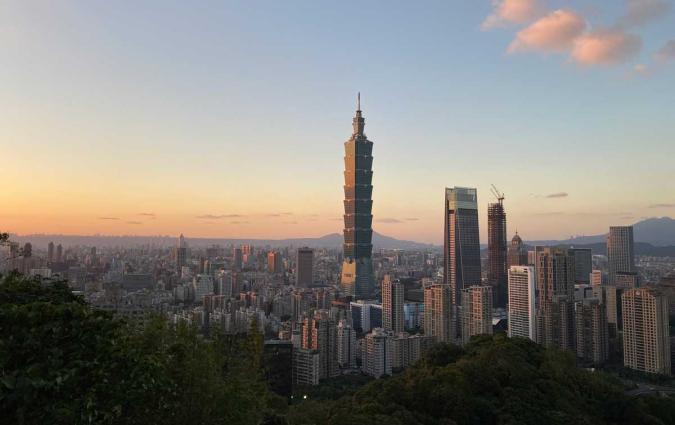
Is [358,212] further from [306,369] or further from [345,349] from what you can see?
[306,369]

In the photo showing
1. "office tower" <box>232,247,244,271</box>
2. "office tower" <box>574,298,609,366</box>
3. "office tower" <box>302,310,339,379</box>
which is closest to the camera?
"office tower" <box>302,310,339,379</box>

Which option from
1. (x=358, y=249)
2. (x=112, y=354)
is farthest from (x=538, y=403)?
(x=358, y=249)

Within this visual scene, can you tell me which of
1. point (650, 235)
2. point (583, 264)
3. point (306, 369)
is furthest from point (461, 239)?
point (650, 235)

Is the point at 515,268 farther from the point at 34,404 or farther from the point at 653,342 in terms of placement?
the point at 34,404

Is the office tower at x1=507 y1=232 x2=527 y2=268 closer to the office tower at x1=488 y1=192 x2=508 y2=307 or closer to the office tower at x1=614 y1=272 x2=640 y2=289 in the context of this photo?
the office tower at x1=488 y1=192 x2=508 y2=307

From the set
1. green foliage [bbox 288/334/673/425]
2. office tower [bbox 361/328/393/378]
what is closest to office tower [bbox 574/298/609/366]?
office tower [bbox 361/328/393/378]

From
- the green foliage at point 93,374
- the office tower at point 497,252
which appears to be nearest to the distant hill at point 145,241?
the green foliage at point 93,374
